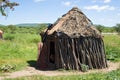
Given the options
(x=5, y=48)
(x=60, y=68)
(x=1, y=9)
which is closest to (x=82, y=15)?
(x=60, y=68)

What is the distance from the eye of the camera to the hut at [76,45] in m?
16.9

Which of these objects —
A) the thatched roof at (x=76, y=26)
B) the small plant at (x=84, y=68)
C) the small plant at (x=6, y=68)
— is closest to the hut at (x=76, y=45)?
the thatched roof at (x=76, y=26)

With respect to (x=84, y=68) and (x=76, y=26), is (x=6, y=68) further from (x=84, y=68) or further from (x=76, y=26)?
(x=76, y=26)

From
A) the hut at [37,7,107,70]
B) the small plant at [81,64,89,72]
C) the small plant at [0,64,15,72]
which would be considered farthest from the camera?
the hut at [37,7,107,70]

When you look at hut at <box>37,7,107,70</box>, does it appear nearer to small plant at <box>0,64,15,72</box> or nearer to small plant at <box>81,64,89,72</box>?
small plant at <box>81,64,89,72</box>

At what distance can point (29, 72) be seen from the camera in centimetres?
1617

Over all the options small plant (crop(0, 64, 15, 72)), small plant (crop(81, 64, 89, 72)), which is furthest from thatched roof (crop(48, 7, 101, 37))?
small plant (crop(0, 64, 15, 72))

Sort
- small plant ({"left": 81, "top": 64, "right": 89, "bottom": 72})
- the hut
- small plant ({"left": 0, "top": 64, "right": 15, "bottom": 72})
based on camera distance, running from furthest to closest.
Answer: the hut → small plant ({"left": 81, "top": 64, "right": 89, "bottom": 72}) → small plant ({"left": 0, "top": 64, "right": 15, "bottom": 72})

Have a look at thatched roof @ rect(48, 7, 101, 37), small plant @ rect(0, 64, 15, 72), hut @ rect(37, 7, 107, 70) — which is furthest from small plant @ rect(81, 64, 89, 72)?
small plant @ rect(0, 64, 15, 72)

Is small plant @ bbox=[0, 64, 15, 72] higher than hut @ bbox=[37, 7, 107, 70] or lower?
lower

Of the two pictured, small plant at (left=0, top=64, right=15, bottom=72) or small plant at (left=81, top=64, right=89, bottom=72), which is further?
small plant at (left=81, top=64, right=89, bottom=72)

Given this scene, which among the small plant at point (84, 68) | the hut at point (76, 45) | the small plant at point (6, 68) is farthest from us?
the hut at point (76, 45)

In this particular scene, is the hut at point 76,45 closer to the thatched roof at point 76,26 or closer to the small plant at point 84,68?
the thatched roof at point 76,26

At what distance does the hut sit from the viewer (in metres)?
16.9
